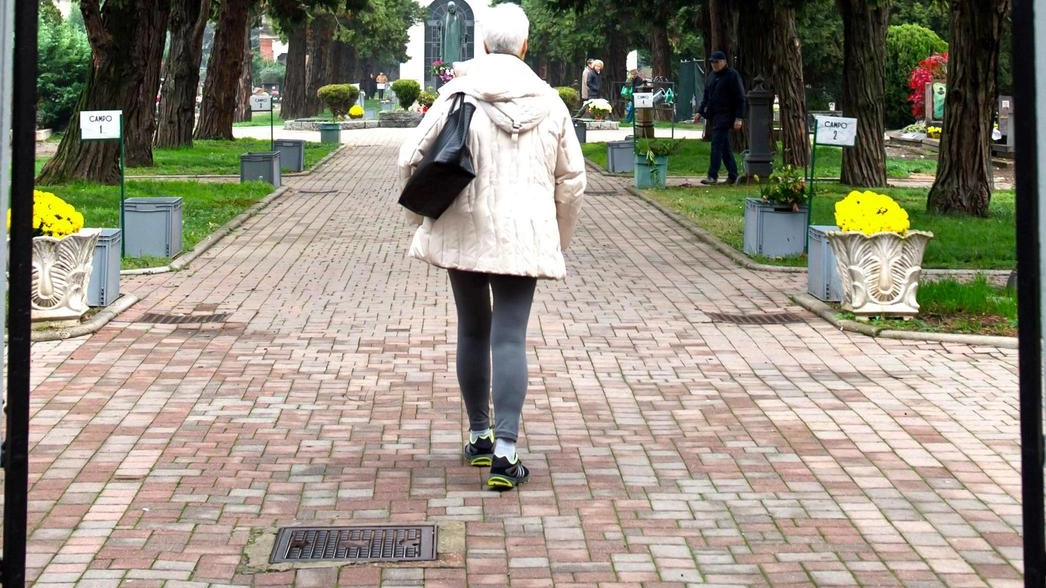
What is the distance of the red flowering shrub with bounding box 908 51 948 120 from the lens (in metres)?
35.5

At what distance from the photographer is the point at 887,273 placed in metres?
9.95

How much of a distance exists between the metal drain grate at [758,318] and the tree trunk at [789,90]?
46.0 ft

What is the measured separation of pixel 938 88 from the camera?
1361 inches

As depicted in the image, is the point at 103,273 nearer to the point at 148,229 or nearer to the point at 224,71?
the point at 148,229

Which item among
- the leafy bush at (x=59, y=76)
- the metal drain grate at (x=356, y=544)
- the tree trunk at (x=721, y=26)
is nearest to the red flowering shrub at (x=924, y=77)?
the tree trunk at (x=721, y=26)

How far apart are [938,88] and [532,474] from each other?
30.2 meters

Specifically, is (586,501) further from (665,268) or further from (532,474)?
(665,268)

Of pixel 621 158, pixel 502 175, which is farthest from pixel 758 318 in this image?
pixel 621 158

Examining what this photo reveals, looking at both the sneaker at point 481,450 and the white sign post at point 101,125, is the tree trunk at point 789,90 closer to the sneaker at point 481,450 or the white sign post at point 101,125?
the white sign post at point 101,125

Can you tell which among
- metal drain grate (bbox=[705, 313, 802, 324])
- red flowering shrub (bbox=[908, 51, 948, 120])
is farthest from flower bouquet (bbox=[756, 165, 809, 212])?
red flowering shrub (bbox=[908, 51, 948, 120])

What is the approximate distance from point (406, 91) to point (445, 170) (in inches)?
1857

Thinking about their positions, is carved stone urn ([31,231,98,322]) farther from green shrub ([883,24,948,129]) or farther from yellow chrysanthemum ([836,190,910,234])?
green shrub ([883,24,948,129])

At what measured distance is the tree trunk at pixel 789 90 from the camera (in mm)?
24656

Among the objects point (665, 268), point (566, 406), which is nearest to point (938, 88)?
point (665, 268)
